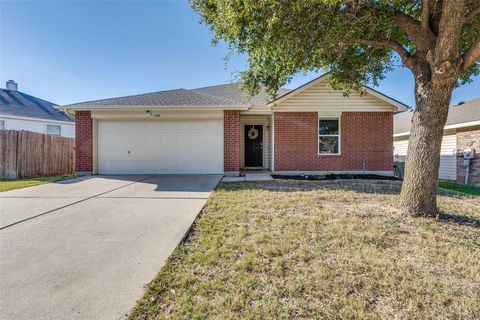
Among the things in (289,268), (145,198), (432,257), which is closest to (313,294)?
(289,268)

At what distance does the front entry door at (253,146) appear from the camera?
12.8 metres

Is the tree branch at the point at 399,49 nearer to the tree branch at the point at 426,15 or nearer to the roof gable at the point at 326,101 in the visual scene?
the tree branch at the point at 426,15

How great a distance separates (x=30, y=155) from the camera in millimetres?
10812

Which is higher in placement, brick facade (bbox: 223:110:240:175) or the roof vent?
the roof vent

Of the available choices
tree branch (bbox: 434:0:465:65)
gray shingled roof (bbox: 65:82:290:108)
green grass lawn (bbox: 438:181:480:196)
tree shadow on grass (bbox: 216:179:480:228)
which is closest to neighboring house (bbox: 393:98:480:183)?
green grass lawn (bbox: 438:181:480:196)

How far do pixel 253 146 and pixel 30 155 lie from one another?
34.8 feet

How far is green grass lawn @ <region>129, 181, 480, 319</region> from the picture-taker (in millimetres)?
2041

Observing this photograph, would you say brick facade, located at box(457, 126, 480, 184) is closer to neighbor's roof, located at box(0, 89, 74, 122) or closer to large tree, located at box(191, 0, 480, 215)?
large tree, located at box(191, 0, 480, 215)

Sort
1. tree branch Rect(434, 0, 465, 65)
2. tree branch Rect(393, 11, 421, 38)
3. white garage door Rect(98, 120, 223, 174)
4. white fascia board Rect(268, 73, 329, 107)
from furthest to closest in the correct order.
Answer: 1. white garage door Rect(98, 120, 223, 174)
2. white fascia board Rect(268, 73, 329, 107)
3. tree branch Rect(393, 11, 421, 38)
4. tree branch Rect(434, 0, 465, 65)

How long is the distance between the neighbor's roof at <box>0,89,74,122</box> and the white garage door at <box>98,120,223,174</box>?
1012 centimetres

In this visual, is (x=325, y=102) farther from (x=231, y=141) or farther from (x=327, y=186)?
(x=231, y=141)

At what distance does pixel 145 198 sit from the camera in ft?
20.0

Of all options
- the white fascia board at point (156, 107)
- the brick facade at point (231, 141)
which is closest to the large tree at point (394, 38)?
the white fascia board at point (156, 107)

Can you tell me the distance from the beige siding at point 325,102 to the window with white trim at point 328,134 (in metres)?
0.54
